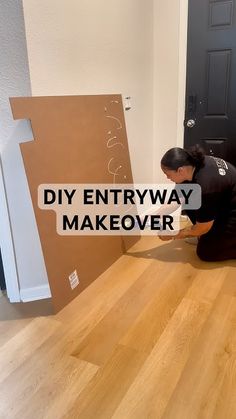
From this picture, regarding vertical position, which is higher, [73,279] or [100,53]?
[100,53]

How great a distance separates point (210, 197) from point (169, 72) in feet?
4.62

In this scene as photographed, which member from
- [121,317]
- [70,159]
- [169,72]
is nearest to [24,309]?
[121,317]

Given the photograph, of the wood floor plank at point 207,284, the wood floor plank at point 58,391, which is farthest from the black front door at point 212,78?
the wood floor plank at point 58,391

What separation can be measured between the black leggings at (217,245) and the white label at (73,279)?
1.01m

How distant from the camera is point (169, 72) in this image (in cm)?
304

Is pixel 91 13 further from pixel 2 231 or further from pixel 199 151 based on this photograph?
pixel 2 231

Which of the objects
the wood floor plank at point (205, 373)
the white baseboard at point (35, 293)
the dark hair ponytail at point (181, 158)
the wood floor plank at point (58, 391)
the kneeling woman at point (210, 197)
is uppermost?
the dark hair ponytail at point (181, 158)

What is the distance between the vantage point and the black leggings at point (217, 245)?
8.16 feet

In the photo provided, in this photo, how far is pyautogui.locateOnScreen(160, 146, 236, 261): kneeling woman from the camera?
7.43 feet

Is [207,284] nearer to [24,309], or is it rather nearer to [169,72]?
[24,309]

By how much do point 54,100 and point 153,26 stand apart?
1644 millimetres

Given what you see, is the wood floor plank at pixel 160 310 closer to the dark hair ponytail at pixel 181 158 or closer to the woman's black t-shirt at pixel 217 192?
the woman's black t-shirt at pixel 217 192

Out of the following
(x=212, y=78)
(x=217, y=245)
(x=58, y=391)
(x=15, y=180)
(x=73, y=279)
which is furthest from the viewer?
(x=212, y=78)

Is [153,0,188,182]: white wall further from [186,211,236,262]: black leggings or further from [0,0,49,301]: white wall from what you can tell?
[0,0,49,301]: white wall
